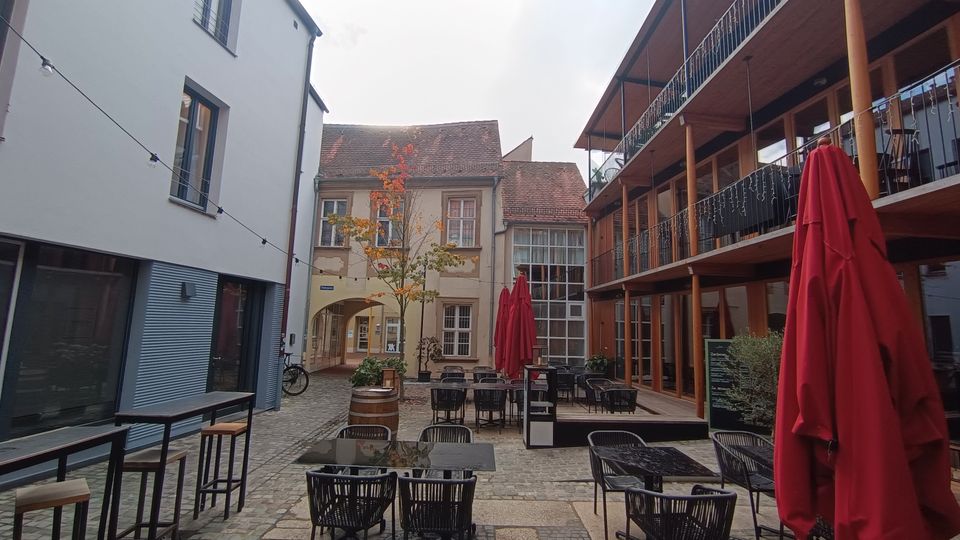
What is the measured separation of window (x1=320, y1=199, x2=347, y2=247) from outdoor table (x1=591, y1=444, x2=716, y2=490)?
13.8 m

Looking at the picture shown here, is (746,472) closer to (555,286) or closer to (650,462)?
(650,462)

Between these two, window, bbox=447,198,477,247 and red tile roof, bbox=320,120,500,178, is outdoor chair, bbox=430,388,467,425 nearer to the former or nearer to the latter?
window, bbox=447,198,477,247

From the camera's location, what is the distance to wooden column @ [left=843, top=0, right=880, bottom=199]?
523 centimetres

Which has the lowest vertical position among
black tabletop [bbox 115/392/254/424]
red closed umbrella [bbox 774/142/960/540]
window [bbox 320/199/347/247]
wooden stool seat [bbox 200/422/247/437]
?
wooden stool seat [bbox 200/422/247/437]

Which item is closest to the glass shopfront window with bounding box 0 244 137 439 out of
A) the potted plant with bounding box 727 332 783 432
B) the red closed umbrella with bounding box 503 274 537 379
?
the red closed umbrella with bounding box 503 274 537 379

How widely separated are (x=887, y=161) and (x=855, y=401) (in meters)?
5.62

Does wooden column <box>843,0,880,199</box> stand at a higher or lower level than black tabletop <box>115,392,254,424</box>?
higher

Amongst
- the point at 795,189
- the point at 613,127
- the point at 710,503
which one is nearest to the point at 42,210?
the point at 710,503

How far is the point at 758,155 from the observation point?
30.0ft

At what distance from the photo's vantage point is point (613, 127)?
15.5m

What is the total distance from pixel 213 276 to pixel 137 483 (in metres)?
3.67

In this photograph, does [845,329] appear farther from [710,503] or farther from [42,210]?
[42,210]

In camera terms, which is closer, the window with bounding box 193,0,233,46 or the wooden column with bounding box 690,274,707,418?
the window with bounding box 193,0,233,46

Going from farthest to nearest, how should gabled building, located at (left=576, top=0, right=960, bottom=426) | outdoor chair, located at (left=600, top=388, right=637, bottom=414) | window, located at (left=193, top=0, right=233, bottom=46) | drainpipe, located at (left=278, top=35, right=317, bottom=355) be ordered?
drainpipe, located at (left=278, top=35, right=317, bottom=355)
outdoor chair, located at (left=600, top=388, right=637, bottom=414)
window, located at (left=193, top=0, right=233, bottom=46)
gabled building, located at (left=576, top=0, right=960, bottom=426)
